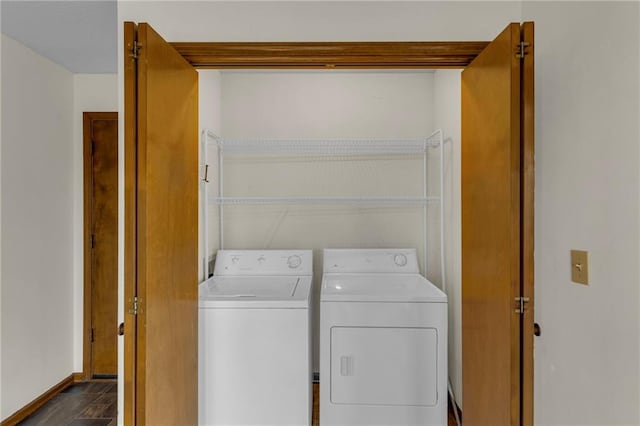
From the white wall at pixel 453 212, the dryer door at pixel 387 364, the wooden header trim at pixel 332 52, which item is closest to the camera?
the wooden header trim at pixel 332 52

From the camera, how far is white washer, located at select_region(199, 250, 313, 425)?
79.2 inches

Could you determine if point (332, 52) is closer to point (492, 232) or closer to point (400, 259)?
point (492, 232)

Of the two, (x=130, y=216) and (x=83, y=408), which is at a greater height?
(x=130, y=216)

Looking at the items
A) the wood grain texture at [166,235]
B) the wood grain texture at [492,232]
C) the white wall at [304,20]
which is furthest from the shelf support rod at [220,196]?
the wood grain texture at [492,232]

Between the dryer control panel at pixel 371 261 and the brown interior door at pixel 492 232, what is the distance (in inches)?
34.5

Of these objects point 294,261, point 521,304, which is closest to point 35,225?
point 294,261

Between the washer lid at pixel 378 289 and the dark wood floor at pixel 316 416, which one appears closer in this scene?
the washer lid at pixel 378 289

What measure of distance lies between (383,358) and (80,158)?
2675 millimetres

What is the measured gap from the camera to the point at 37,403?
103 inches

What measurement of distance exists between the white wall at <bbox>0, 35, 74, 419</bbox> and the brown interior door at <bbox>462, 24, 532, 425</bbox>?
8.77ft

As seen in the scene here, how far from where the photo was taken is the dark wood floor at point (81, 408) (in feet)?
8.10

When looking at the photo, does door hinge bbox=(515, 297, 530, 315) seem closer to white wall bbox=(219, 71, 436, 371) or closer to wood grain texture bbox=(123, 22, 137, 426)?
wood grain texture bbox=(123, 22, 137, 426)

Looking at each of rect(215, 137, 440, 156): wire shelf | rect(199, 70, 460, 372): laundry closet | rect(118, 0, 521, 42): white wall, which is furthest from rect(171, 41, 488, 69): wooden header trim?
rect(199, 70, 460, 372): laundry closet

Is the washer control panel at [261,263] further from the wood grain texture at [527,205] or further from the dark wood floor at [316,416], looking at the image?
the wood grain texture at [527,205]
